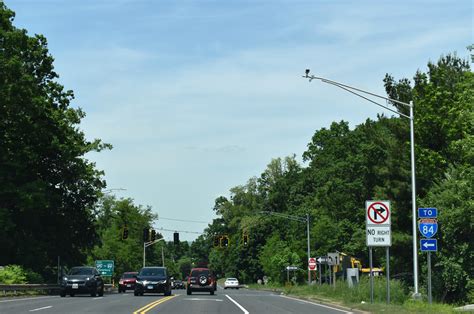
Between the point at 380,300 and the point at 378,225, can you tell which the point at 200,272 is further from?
the point at 378,225

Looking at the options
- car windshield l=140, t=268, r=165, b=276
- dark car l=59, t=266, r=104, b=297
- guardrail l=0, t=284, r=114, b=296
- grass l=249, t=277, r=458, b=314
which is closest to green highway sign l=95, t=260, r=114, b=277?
guardrail l=0, t=284, r=114, b=296

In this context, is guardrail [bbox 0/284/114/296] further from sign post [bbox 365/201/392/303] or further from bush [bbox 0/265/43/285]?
sign post [bbox 365/201/392/303]

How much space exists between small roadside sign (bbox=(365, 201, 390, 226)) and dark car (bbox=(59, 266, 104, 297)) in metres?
18.9

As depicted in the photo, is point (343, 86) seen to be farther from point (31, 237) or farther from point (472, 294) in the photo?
point (31, 237)

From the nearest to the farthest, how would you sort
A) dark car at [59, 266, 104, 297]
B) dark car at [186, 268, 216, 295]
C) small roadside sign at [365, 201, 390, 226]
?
small roadside sign at [365, 201, 390, 226]
dark car at [59, 266, 104, 297]
dark car at [186, 268, 216, 295]

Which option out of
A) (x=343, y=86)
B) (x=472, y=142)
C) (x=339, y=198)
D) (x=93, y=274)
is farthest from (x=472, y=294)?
(x=339, y=198)

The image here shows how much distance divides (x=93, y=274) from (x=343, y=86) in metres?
19.0

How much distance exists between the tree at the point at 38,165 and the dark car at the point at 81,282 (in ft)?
32.9

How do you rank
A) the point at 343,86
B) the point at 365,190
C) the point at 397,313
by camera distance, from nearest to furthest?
the point at 397,313 < the point at 343,86 < the point at 365,190

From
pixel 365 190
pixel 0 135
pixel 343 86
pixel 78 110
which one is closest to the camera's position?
pixel 343 86

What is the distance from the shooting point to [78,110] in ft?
194

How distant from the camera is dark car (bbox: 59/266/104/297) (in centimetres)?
4009

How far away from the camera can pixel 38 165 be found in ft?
186

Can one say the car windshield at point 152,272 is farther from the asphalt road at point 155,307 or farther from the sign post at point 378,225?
the sign post at point 378,225
